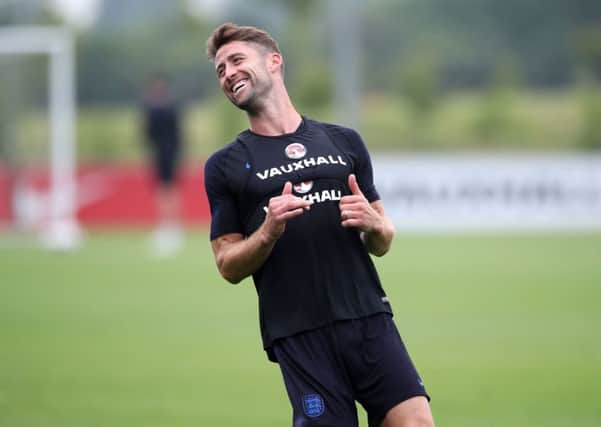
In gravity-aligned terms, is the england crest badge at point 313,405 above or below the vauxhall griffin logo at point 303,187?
below

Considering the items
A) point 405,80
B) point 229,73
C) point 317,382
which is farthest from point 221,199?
point 405,80

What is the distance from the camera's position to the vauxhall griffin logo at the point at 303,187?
5.49m

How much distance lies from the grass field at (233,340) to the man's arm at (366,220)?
284cm

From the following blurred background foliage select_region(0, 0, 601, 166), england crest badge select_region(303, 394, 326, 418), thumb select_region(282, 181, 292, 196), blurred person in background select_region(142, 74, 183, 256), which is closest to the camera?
thumb select_region(282, 181, 292, 196)

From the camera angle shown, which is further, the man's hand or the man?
the man

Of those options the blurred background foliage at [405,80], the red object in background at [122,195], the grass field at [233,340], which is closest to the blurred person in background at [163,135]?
the grass field at [233,340]

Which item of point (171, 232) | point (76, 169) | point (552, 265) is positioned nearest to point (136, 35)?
point (76, 169)

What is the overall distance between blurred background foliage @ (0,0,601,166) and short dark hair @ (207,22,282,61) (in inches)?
825

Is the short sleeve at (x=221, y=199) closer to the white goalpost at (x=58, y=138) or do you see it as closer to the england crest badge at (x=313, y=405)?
the england crest badge at (x=313, y=405)

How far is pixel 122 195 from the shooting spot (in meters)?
27.7

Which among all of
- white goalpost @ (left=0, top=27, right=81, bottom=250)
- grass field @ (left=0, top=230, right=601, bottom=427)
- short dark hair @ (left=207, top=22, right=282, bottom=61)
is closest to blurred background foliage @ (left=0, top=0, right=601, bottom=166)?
white goalpost @ (left=0, top=27, right=81, bottom=250)

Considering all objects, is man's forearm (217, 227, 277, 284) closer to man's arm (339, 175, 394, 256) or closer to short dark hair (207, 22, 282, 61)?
man's arm (339, 175, 394, 256)

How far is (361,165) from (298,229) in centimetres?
49

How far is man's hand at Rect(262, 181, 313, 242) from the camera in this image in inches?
203
